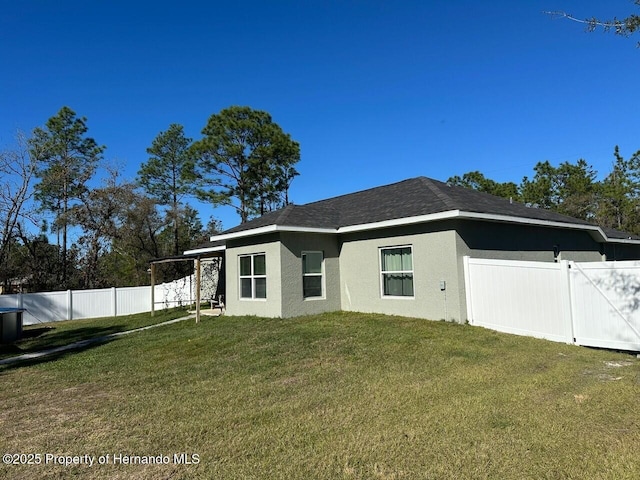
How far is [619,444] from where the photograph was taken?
382 cm

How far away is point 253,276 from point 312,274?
2028mm

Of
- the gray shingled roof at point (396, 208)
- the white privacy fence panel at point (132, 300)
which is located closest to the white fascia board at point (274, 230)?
the gray shingled roof at point (396, 208)

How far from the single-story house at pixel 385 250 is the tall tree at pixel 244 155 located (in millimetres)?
14738

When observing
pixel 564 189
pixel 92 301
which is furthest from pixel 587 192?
pixel 92 301

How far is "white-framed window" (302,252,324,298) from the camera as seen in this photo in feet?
42.3

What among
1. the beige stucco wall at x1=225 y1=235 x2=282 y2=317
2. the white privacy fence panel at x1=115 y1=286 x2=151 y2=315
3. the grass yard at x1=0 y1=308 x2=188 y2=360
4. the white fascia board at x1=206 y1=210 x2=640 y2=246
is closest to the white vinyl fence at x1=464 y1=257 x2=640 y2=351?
the white fascia board at x1=206 y1=210 x2=640 y2=246

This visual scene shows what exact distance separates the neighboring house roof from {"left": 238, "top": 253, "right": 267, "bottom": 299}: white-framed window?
0.88 m

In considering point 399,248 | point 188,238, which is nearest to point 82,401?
point 399,248

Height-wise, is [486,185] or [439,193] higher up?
[486,185]

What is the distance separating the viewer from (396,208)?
40.4 feet

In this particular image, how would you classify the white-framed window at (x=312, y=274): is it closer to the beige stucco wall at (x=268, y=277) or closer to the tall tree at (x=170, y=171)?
the beige stucco wall at (x=268, y=277)

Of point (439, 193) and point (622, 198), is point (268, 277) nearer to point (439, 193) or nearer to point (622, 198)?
point (439, 193)

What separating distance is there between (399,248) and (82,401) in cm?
846

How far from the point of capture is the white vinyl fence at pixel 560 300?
24.8 feet
